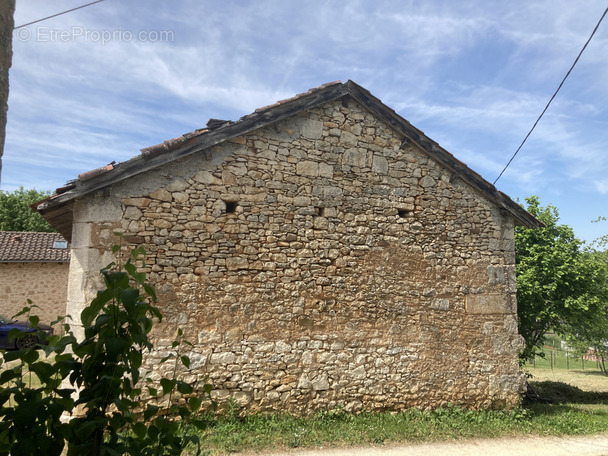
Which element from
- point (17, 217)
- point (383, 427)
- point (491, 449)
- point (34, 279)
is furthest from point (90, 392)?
point (17, 217)

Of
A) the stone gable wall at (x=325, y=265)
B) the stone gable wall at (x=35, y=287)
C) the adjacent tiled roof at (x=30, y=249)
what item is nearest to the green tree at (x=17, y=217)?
the adjacent tiled roof at (x=30, y=249)

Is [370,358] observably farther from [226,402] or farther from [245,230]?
[245,230]

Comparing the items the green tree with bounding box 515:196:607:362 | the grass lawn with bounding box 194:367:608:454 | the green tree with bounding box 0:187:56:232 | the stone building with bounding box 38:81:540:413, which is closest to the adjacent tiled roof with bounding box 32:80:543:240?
the stone building with bounding box 38:81:540:413

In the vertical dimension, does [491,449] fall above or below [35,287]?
below

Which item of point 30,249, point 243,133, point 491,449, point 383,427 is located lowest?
point 491,449

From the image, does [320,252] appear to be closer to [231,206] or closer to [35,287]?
[231,206]

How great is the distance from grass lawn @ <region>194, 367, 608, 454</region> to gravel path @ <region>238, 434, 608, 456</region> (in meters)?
0.15

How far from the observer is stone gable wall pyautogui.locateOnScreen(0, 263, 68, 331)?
51.6ft

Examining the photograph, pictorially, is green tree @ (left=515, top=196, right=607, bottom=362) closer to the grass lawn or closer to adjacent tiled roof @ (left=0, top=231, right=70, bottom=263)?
the grass lawn

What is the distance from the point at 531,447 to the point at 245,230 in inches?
217

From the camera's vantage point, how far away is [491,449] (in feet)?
20.8

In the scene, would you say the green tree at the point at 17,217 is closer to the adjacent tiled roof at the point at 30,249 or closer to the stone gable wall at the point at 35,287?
the adjacent tiled roof at the point at 30,249

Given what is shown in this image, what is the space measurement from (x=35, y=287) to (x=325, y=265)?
13973mm

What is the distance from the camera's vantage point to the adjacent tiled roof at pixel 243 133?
589 cm
